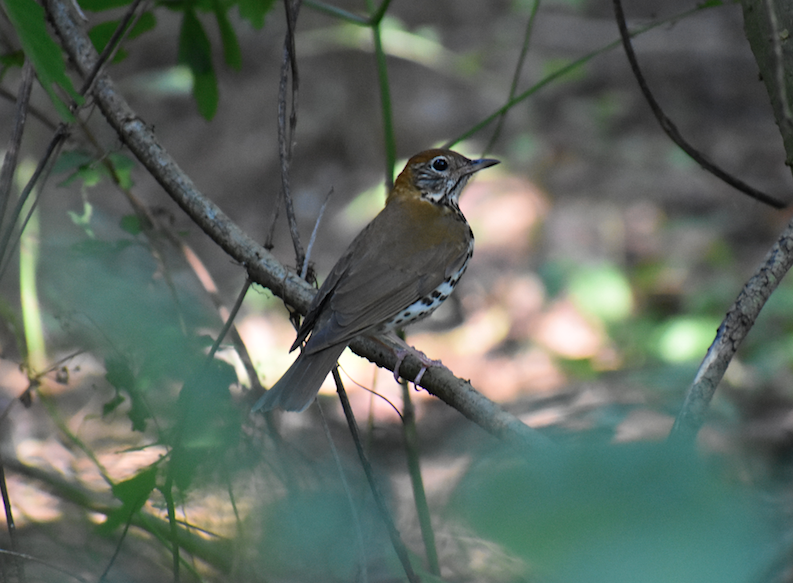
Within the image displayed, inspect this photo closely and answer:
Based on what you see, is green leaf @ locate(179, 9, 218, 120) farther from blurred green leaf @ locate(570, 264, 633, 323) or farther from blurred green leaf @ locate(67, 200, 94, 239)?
blurred green leaf @ locate(570, 264, 633, 323)

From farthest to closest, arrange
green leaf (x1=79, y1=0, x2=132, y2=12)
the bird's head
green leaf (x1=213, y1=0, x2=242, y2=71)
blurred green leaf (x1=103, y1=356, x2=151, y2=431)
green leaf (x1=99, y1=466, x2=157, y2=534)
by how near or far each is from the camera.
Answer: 1. the bird's head
2. green leaf (x1=213, y1=0, x2=242, y2=71)
3. green leaf (x1=79, y1=0, x2=132, y2=12)
4. blurred green leaf (x1=103, y1=356, x2=151, y2=431)
5. green leaf (x1=99, y1=466, x2=157, y2=534)

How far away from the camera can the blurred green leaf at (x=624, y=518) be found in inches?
26.3

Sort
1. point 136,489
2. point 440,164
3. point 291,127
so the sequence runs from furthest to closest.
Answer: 1. point 440,164
2. point 291,127
3. point 136,489

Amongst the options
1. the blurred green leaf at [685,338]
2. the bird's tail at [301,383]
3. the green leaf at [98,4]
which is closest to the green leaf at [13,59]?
Result: the green leaf at [98,4]

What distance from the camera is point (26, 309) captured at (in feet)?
11.9

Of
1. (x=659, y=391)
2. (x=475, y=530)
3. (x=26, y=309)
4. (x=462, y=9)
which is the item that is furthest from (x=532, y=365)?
(x=462, y=9)

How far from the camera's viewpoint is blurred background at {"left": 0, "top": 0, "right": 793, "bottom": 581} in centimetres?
125

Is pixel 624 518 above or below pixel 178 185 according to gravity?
below

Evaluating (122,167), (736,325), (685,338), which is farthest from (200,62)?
(685,338)

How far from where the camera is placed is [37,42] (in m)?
1.29

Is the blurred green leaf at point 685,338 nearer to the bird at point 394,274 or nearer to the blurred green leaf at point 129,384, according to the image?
the bird at point 394,274

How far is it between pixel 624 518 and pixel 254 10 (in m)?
2.77

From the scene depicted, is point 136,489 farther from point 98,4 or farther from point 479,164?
point 479,164

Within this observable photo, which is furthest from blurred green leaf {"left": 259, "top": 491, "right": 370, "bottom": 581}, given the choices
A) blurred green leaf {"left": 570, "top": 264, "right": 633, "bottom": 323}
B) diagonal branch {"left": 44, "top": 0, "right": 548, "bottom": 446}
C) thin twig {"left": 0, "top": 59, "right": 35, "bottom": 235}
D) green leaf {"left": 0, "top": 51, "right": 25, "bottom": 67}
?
blurred green leaf {"left": 570, "top": 264, "right": 633, "bottom": 323}
